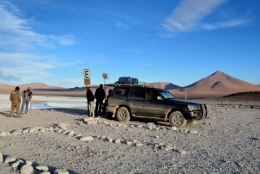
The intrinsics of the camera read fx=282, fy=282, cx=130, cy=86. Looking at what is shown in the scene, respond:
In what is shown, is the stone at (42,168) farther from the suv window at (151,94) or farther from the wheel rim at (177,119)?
the suv window at (151,94)

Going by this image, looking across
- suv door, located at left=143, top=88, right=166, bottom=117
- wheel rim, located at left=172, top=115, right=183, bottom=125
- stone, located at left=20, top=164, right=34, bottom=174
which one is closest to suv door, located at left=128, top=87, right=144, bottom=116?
suv door, located at left=143, top=88, right=166, bottom=117

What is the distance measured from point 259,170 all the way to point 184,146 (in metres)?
2.60

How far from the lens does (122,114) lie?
554 inches

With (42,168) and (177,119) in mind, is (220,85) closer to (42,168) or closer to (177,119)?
(177,119)

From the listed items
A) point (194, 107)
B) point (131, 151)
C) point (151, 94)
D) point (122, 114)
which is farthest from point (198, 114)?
point (131, 151)

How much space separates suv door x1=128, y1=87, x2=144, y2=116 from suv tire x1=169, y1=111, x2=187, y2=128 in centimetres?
162

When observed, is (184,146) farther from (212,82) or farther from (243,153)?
(212,82)

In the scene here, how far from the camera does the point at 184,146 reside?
8.40m

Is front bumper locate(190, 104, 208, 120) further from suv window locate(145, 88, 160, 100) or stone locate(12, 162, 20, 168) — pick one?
stone locate(12, 162, 20, 168)

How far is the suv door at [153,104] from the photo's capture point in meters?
13.1

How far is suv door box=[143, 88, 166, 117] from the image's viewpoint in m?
13.1

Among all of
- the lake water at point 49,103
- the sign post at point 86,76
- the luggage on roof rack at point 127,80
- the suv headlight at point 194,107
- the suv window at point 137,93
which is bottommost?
the suv headlight at point 194,107

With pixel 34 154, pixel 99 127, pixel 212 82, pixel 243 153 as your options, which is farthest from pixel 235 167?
pixel 212 82

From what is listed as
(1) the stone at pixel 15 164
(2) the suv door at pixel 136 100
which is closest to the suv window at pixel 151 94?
(2) the suv door at pixel 136 100
